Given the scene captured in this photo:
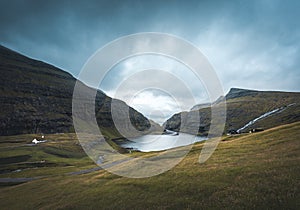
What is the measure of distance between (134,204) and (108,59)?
41847mm

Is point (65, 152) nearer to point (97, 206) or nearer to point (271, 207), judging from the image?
point (97, 206)

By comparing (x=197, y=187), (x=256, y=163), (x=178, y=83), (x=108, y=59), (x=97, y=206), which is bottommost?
(x=97, y=206)

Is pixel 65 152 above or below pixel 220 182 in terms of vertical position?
above

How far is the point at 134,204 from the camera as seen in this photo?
1077 inches

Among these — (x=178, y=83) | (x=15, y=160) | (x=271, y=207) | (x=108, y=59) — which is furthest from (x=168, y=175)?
(x=15, y=160)

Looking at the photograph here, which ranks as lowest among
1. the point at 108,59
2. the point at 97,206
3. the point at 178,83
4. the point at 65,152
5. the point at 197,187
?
the point at 97,206

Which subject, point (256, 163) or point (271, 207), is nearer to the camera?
point (271, 207)

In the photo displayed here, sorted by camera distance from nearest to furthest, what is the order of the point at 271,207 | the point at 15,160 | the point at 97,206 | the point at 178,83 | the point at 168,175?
the point at 271,207
the point at 97,206
the point at 168,175
the point at 178,83
the point at 15,160

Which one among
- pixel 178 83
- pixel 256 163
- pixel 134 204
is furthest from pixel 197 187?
pixel 178 83

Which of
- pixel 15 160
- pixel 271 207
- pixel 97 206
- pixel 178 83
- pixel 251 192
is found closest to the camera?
pixel 271 207

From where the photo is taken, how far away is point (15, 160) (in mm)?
100312

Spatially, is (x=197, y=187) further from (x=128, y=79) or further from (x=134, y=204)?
(x=128, y=79)

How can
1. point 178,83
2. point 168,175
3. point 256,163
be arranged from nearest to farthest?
point 256,163 → point 168,175 → point 178,83

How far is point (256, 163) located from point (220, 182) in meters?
8.88
